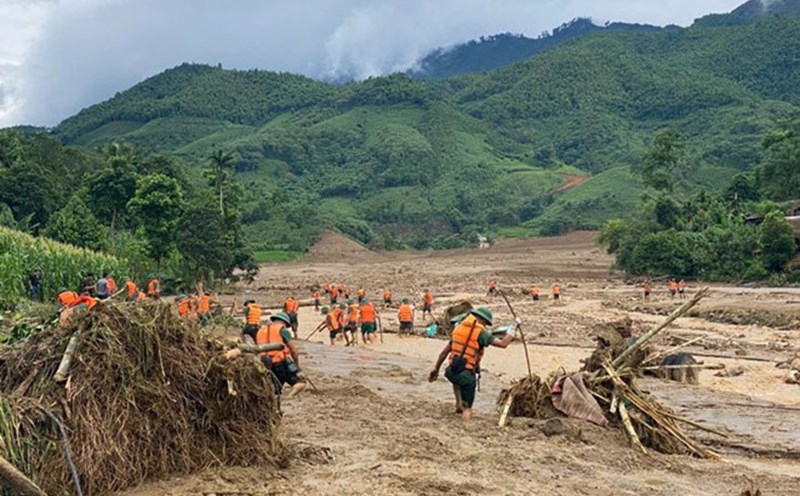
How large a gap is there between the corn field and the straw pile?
21.1 metres

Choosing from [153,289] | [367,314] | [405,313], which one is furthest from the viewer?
[405,313]

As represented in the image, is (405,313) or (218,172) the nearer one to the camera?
(405,313)

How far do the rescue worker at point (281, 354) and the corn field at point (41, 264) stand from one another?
64.7 ft

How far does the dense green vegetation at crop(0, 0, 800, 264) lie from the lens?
6050cm

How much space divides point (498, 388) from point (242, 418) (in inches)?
319

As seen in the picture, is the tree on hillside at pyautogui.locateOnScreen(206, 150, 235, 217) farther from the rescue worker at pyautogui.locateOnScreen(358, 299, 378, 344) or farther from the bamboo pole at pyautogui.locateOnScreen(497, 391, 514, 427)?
the bamboo pole at pyautogui.locateOnScreen(497, 391, 514, 427)

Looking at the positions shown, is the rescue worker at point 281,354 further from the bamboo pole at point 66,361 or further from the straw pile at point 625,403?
the straw pile at point 625,403

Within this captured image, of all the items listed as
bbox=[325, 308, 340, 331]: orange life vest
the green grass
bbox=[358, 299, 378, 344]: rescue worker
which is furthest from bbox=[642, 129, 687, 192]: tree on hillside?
bbox=[325, 308, 340, 331]: orange life vest

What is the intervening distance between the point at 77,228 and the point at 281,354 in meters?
41.0

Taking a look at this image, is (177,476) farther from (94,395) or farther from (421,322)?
(421,322)

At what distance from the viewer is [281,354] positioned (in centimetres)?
1005

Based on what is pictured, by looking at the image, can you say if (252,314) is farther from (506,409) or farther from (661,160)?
(661,160)

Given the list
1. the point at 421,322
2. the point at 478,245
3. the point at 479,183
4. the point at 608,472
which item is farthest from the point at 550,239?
the point at 608,472

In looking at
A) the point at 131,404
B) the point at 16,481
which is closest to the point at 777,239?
the point at 131,404
